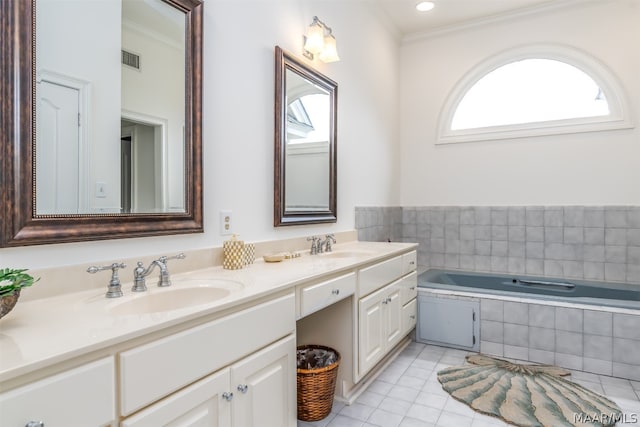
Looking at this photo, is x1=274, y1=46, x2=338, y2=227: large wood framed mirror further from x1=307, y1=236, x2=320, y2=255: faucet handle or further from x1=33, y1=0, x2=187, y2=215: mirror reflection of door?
x1=33, y1=0, x2=187, y2=215: mirror reflection of door

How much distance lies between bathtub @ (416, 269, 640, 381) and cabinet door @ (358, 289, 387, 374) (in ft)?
2.84

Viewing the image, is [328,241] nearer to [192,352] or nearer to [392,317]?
[392,317]

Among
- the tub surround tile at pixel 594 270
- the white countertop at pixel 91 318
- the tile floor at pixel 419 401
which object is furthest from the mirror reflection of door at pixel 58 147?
the tub surround tile at pixel 594 270

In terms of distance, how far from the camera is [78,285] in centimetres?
126

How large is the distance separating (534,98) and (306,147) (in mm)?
2391

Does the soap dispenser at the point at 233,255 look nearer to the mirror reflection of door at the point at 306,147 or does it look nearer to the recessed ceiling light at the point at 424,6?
the mirror reflection of door at the point at 306,147

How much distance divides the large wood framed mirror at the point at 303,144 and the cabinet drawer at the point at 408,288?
68 centimetres

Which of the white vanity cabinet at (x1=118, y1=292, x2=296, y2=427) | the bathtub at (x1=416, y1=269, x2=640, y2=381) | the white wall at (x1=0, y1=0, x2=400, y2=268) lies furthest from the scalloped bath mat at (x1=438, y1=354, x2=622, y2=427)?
the white wall at (x1=0, y1=0, x2=400, y2=268)

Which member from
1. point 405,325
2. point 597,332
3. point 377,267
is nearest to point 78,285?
point 377,267

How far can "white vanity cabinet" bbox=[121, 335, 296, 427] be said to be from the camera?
3.25 ft

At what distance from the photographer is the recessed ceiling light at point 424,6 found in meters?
3.32

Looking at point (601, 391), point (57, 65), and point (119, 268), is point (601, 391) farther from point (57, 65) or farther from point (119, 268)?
point (57, 65)

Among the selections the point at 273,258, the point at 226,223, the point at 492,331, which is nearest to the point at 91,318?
the point at 226,223

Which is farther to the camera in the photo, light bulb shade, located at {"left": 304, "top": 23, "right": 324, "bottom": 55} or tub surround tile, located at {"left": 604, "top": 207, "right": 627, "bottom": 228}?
tub surround tile, located at {"left": 604, "top": 207, "right": 627, "bottom": 228}
